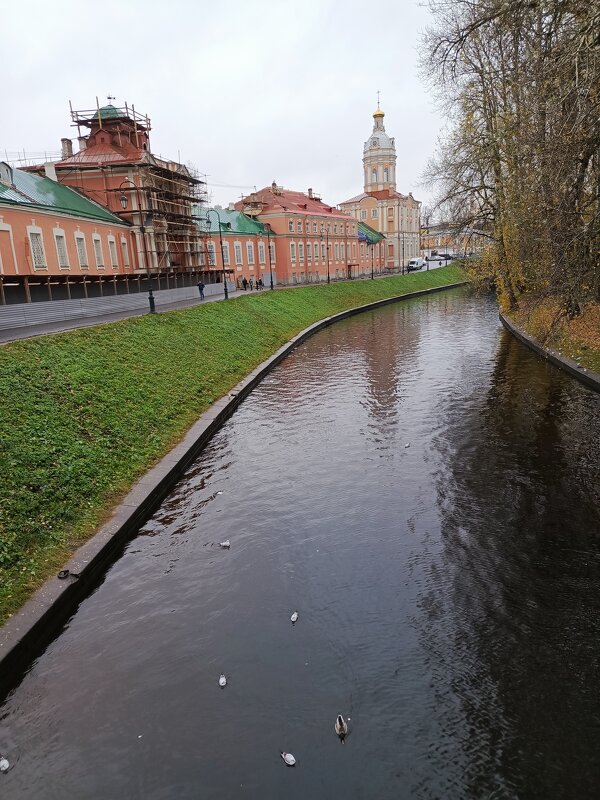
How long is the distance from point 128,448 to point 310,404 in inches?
273

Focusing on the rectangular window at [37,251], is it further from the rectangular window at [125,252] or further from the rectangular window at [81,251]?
the rectangular window at [125,252]

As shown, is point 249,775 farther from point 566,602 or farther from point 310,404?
point 310,404

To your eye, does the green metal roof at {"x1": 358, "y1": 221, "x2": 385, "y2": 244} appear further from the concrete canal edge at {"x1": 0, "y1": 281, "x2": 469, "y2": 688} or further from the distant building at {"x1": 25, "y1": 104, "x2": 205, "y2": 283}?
the concrete canal edge at {"x1": 0, "y1": 281, "x2": 469, "y2": 688}

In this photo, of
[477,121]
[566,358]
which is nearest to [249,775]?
[566,358]

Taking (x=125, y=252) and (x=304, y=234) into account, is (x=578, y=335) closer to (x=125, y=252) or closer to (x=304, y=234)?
(x=125, y=252)

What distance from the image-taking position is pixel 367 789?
15.4 feet

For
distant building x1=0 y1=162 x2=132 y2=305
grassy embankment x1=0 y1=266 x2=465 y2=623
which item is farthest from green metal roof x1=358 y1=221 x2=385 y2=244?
grassy embankment x1=0 y1=266 x2=465 y2=623

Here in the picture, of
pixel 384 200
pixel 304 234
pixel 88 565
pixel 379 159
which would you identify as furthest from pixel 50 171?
pixel 379 159

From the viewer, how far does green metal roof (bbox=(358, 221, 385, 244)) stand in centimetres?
8154

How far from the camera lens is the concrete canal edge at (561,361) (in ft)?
55.0

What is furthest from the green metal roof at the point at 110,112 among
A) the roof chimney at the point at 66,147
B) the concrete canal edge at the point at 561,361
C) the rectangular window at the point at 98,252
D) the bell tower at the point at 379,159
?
the bell tower at the point at 379,159

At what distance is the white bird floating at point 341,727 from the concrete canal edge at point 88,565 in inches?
140

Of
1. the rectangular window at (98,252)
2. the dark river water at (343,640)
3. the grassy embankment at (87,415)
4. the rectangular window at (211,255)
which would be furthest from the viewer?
the rectangular window at (211,255)

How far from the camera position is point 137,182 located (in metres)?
39.8
